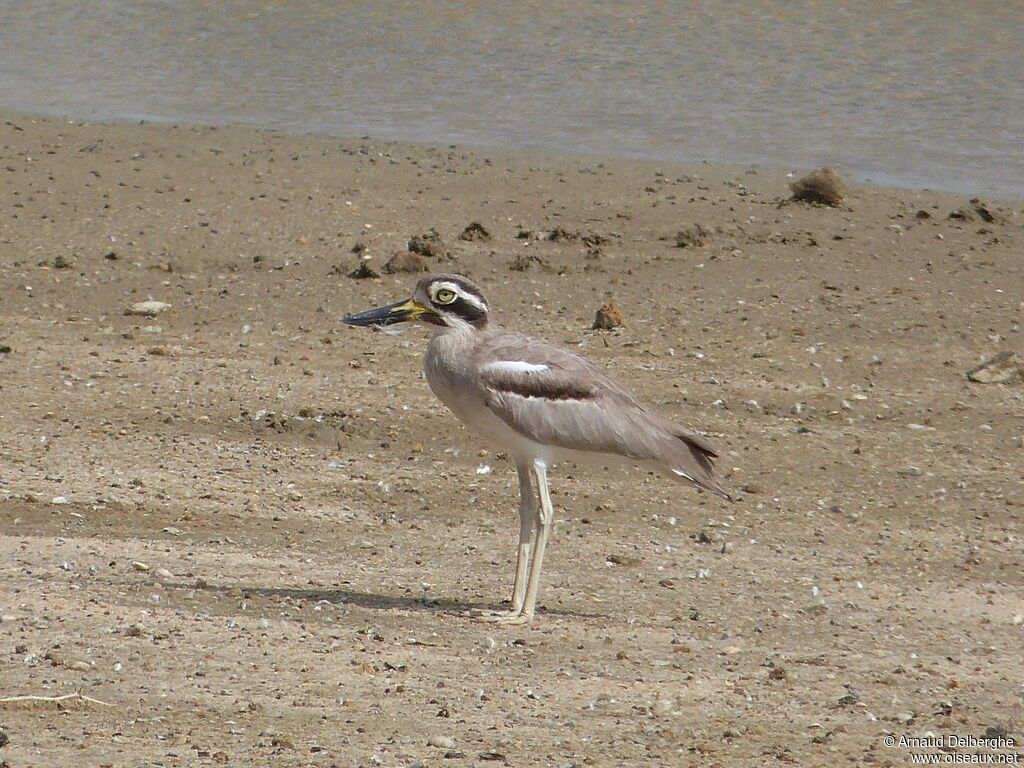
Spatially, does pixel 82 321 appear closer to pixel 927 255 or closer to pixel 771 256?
pixel 771 256

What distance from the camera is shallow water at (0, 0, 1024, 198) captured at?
54.7 feet

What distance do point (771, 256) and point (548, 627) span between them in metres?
6.45

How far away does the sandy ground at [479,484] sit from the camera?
18.3 feet

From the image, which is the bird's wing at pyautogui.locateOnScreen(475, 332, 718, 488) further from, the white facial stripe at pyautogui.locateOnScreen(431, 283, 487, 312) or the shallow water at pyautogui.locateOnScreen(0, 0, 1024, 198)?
the shallow water at pyautogui.locateOnScreen(0, 0, 1024, 198)

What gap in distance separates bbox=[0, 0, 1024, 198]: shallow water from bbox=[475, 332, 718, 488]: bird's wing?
9.03 meters

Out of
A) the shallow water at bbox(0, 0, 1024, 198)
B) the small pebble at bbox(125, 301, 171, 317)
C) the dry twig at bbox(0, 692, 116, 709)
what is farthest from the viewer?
the shallow water at bbox(0, 0, 1024, 198)

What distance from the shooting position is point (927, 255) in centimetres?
1269

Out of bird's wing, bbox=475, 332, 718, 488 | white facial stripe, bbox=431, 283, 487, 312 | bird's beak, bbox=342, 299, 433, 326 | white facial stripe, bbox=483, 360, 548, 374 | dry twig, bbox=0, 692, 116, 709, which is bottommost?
dry twig, bbox=0, 692, 116, 709

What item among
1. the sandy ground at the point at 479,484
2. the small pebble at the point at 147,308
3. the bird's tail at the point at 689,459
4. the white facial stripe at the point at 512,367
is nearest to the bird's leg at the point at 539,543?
the sandy ground at the point at 479,484

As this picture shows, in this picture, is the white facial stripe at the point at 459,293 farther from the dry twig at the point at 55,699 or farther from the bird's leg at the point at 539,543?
the dry twig at the point at 55,699

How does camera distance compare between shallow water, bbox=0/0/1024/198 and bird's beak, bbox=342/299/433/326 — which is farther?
shallow water, bbox=0/0/1024/198

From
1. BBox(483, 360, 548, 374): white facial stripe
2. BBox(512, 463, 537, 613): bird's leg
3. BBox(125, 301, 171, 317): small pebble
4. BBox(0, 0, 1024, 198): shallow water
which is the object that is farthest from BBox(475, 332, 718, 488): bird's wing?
BBox(0, 0, 1024, 198): shallow water

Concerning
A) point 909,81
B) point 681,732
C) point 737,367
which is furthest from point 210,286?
point 909,81

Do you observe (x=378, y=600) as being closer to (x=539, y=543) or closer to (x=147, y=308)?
(x=539, y=543)
